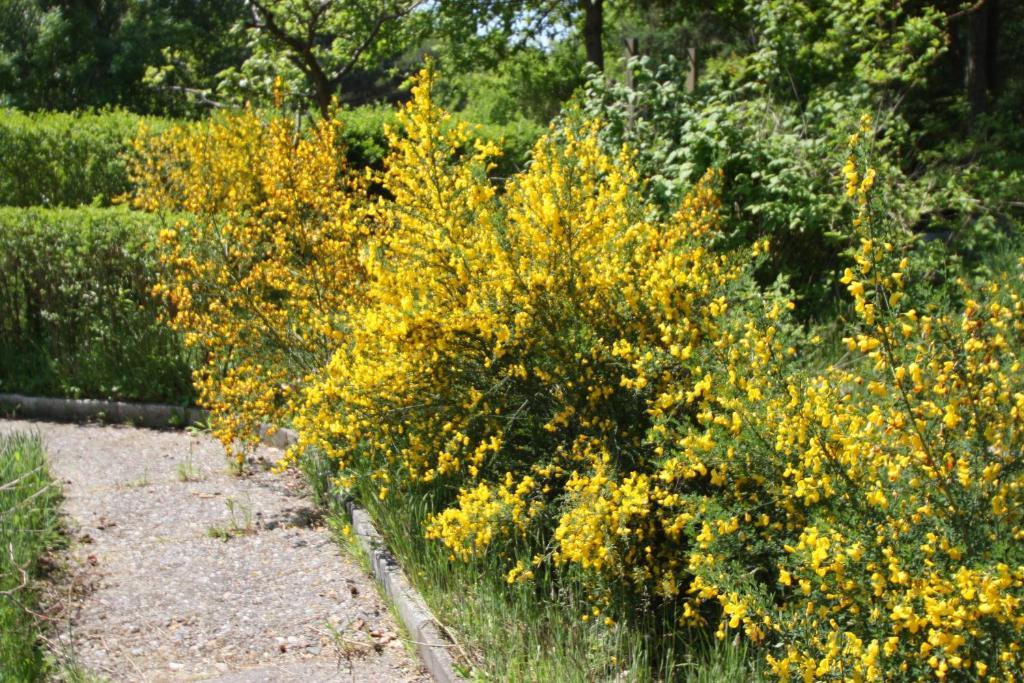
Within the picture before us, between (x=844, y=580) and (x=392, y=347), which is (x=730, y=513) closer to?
(x=844, y=580)

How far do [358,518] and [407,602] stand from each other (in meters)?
1.00

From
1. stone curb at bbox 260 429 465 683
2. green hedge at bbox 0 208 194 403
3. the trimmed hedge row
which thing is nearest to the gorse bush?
stone curb at bbox 260 429 465 683

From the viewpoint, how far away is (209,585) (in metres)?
4.85

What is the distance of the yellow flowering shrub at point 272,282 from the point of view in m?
6.07

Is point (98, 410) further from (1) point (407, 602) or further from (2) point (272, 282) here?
(1) point (407, 602)

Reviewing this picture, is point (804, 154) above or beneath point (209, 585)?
above

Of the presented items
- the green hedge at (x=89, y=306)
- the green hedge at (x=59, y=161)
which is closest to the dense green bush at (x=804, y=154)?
the green hedge at (x=89, y=306)

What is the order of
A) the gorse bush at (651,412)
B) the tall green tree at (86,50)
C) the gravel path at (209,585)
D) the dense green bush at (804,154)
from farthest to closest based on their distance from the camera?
1. the tall green tree at (86,50)
2. the dense green bush at (804,154)
3. the gravel path at (209,585)
4. the gorse bush at (651,412)

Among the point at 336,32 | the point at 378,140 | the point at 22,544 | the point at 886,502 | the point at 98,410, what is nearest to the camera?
the point at 886,502

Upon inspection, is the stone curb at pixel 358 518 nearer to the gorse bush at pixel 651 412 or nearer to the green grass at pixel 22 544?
the gorse bush at pixel 651 412

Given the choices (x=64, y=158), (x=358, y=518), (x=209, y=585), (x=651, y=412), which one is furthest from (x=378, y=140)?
(x=651, y=412)

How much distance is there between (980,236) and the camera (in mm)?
7715

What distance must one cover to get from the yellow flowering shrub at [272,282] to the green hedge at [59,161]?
11.4 ft

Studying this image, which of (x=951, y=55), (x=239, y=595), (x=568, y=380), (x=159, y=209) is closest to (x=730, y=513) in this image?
(x=568, y=380)
